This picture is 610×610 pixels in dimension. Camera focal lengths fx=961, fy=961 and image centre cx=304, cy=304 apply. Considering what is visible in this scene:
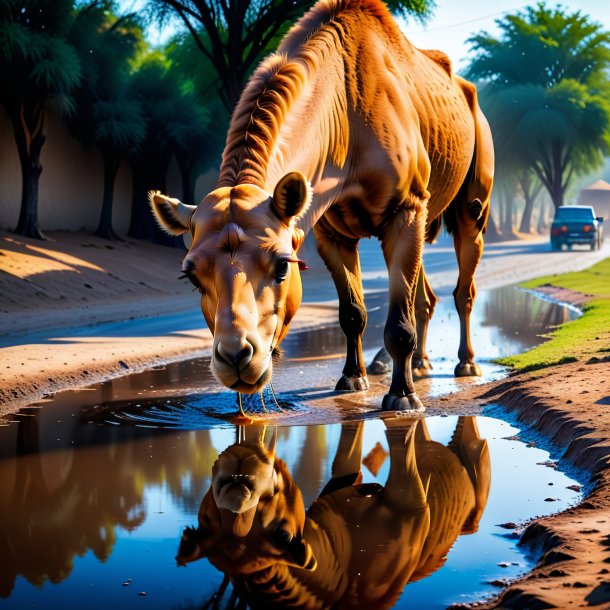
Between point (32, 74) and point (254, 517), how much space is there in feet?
66.5

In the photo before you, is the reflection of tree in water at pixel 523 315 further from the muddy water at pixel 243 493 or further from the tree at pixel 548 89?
the tree at pixel 548 89

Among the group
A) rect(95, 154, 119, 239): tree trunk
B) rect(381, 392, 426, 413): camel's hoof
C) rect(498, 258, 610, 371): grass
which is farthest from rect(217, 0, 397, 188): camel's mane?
rect(95, 154, 119, 239): tree trunk

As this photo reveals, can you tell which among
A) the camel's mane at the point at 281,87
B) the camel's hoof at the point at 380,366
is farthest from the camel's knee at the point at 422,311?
the camel's mane at the point at 281,87

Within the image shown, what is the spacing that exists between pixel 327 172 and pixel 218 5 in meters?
19.1

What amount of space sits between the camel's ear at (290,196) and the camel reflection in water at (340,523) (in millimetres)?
1541

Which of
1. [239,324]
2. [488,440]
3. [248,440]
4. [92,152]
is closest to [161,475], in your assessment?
[248,440]

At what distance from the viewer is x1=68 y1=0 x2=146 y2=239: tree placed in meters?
27.7

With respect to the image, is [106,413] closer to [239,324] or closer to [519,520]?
[239,324]

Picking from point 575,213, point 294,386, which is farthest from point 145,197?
point 294,386

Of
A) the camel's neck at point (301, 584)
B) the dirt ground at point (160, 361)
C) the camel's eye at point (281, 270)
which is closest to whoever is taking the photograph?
the camel's neck at point (301, 584)

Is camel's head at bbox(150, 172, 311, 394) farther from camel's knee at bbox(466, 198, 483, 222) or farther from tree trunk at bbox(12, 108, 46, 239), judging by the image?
tree trunk at bbox(12, 108, 46, 239)

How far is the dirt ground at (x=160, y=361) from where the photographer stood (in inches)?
150

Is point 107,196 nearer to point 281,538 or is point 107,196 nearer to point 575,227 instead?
point 575,227

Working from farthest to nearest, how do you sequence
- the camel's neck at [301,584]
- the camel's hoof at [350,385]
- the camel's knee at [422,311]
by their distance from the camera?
the camel's knee at [422,311] < the camel's hoof at [350,385] < the camel's neck at [301,584]
